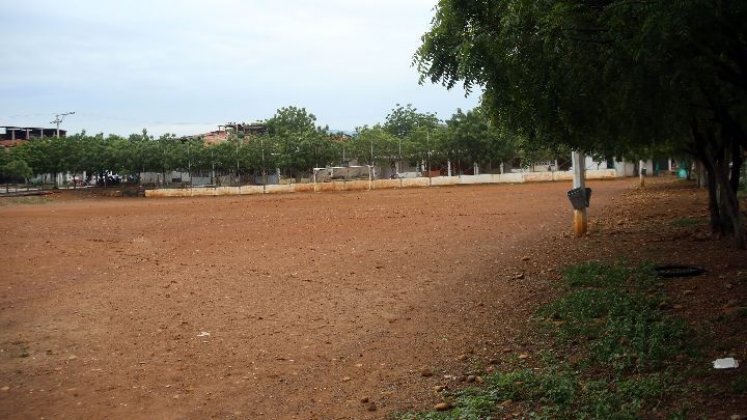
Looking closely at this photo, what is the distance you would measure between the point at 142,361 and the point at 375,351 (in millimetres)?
2547

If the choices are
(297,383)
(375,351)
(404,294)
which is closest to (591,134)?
(404,294)

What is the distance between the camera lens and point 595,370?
5.85 metres

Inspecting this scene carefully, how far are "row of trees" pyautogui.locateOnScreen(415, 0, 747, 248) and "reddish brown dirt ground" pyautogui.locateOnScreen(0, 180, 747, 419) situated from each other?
249 centimetres

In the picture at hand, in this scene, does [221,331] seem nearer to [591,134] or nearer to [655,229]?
[591,134]

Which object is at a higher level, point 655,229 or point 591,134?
point 591,134

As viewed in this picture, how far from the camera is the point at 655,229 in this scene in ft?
53.9

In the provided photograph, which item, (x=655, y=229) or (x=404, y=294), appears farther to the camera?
(x=655, y=229)

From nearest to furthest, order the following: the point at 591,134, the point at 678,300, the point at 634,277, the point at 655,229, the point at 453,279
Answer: the point at 678,300, the point at 634,277, the point at 453,279, the point at 591,134, the point at 655,229

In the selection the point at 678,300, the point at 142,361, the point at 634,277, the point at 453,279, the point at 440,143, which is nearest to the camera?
the point at 142,361

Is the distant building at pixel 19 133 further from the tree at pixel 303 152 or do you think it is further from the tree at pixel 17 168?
the tree at pixel 303 152

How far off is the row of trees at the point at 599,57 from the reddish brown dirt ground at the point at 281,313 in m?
2.49

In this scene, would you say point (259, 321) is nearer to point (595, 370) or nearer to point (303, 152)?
point (595, 370)

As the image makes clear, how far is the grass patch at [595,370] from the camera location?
504 cm

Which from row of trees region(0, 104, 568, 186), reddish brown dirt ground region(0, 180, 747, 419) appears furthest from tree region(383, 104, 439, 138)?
reddish brown dirt ground region(0, 180, 747, 419)
